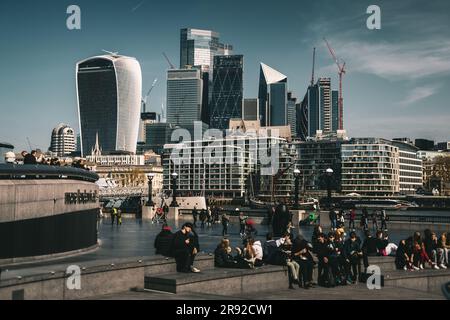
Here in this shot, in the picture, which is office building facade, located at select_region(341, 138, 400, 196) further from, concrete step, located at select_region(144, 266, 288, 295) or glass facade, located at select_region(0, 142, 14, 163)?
concrete step, located at select_region(144, 266, 288, 295)

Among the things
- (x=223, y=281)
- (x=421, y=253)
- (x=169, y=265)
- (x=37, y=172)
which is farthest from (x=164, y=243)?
(x=421, y=253)

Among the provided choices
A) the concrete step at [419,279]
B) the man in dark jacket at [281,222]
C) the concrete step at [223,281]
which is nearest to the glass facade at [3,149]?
the concrete step at [223,281]

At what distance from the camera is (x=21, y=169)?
17.0m

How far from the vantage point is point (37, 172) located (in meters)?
17.7

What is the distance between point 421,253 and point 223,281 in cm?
755

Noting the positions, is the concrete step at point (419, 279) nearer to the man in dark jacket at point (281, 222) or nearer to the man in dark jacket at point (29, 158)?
the man in dark jacket at point (281, 222)

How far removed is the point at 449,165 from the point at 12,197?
18355cm


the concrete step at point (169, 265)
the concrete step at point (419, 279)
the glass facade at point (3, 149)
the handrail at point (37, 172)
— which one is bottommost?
the concrete step at point (419, 279)

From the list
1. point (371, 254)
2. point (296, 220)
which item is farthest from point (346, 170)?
point (371, 254)

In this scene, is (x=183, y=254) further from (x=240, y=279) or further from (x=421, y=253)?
(x=421, y=253)

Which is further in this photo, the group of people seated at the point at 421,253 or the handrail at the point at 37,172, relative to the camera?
the group of people seated at the point at 421,253

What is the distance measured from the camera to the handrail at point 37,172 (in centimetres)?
1659

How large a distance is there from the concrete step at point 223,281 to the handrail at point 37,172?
18.6 ft
